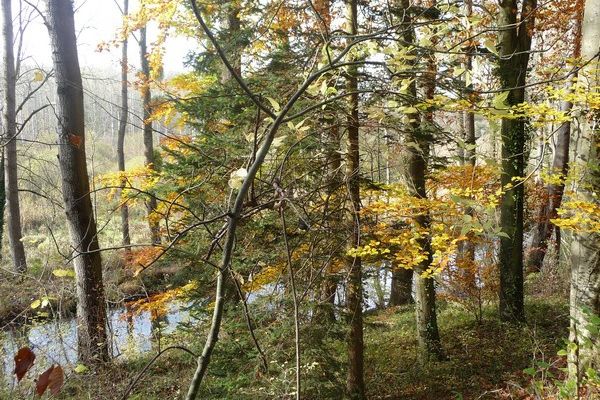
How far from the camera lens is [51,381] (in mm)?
872

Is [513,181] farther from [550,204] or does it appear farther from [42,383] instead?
[42,383]

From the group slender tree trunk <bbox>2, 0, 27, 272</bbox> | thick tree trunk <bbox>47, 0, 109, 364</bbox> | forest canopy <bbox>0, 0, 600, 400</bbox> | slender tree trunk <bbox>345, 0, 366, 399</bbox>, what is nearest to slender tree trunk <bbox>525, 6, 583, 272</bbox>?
forest canopy <bbox>0, 0, 600, 400</bbox>

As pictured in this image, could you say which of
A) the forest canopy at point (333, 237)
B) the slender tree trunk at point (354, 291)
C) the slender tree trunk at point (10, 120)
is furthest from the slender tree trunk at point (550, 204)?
the slender tree trunk at point (10, 120)

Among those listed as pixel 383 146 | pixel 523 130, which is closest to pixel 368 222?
pixel 383 146

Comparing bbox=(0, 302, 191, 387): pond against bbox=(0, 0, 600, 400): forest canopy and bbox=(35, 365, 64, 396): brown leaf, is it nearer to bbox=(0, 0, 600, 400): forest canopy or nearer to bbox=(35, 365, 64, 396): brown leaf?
bbox=(0, 0, 600, 400): forest canopy

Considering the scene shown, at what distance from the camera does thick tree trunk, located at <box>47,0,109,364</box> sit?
16.5ft

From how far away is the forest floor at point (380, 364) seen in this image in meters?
4.86

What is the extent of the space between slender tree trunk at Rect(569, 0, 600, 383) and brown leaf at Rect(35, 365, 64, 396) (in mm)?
4395

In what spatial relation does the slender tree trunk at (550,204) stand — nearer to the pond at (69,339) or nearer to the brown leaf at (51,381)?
the pond at (69,339)

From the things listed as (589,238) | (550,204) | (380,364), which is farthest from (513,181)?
(550,204)

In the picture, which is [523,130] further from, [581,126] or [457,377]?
[457,377]

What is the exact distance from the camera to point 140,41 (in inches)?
567

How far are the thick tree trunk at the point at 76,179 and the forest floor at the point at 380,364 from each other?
51cm

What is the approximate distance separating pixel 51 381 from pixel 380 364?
24.9 ft
